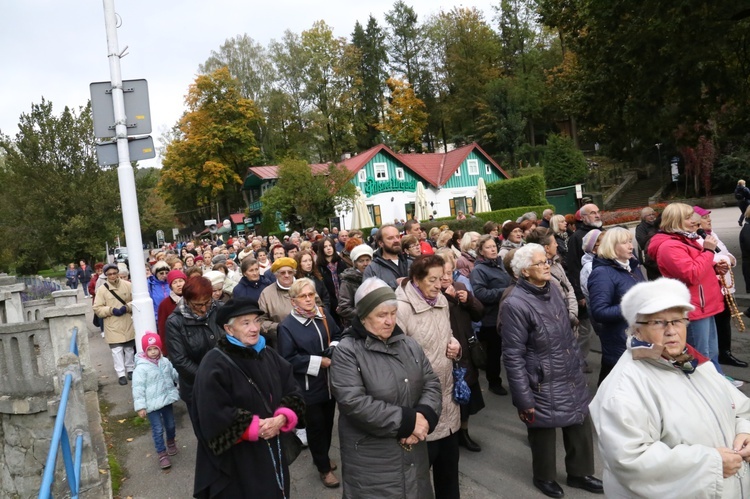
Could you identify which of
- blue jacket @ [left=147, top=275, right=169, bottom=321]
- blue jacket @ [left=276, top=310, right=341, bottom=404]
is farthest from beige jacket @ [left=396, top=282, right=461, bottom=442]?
blue jacket @ [left=147, top=275, right=169, bottom=321]

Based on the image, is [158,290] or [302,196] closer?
[158,290]

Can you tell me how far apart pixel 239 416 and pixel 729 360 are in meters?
6.31

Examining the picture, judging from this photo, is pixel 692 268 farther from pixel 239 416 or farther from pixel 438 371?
pixel 239 416

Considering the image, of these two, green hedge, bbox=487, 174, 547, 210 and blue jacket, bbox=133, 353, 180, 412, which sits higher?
green hedge, bbox=487, 174, 547, 210

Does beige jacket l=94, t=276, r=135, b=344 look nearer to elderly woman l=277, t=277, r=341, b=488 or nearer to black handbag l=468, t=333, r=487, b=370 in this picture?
elderly woman l=277, t=277, r=341, b=488

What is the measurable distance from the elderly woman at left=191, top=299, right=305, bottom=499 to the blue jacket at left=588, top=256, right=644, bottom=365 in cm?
286

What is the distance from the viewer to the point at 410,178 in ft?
134

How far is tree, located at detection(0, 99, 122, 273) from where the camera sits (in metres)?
27.3

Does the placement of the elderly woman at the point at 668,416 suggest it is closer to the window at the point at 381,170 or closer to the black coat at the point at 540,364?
the black coat at the point at 540,364

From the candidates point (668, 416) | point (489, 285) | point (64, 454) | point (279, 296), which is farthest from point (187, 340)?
point (668, 416)

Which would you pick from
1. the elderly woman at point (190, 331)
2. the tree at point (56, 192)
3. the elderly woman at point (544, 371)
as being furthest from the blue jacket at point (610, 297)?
the tree at point (56, 192)

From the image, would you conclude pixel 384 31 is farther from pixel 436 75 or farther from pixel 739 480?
pixel 739 480

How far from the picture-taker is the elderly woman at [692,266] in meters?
4.89

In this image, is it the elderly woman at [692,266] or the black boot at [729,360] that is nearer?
the elderly woman at [692,266]
